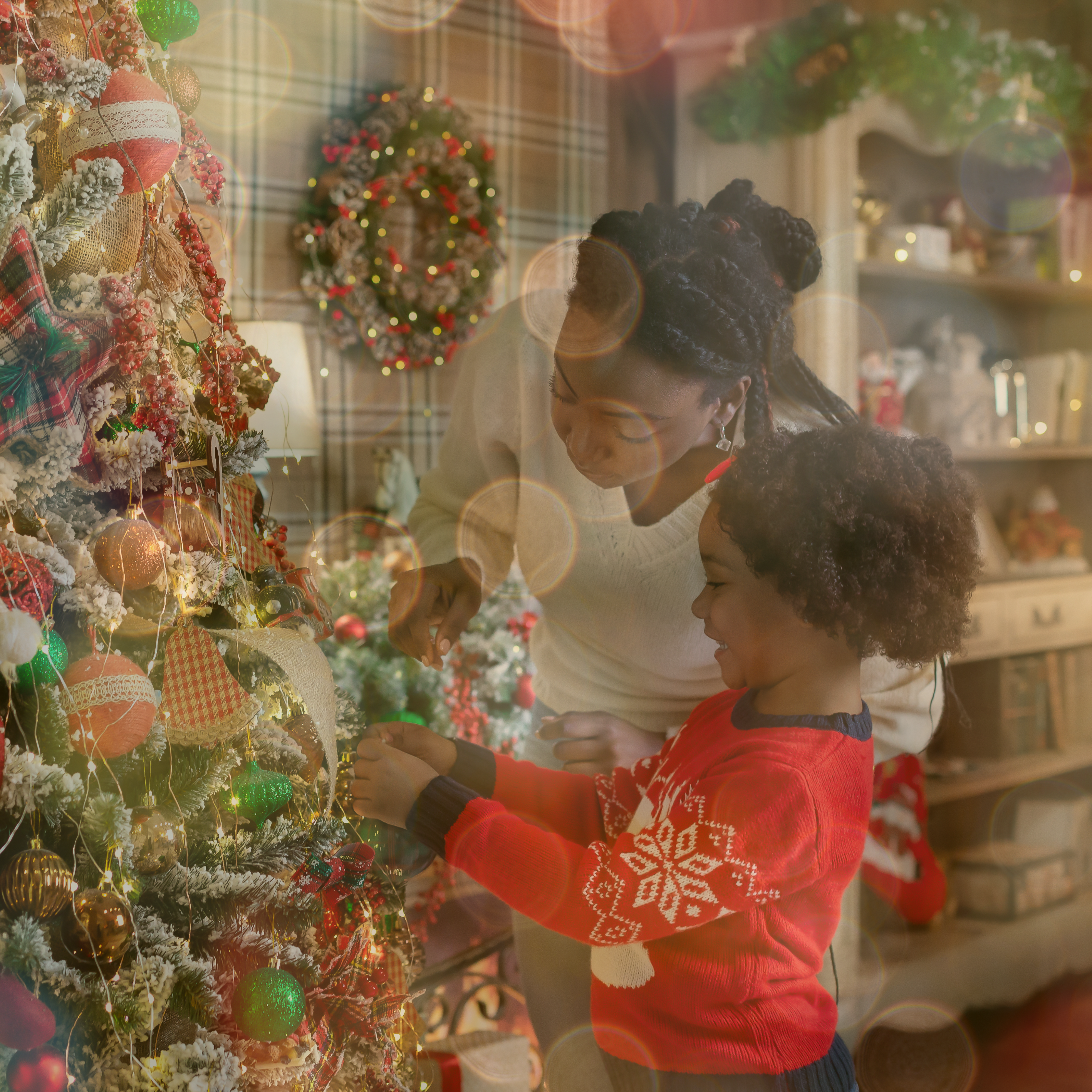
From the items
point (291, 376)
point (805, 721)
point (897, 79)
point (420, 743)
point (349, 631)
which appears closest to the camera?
point (805, 721)

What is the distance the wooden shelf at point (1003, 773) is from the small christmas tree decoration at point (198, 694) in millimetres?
2085

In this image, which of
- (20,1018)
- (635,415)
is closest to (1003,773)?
(635,415)

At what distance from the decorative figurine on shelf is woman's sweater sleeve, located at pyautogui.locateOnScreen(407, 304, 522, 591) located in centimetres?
198

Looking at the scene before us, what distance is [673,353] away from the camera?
826mm

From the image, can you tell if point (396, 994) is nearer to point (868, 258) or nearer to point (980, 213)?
point (868, 258)

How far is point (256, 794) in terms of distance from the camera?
2.41 feet

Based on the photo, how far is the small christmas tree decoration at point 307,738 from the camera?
782mm

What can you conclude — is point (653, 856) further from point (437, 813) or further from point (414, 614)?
point (414, 614)

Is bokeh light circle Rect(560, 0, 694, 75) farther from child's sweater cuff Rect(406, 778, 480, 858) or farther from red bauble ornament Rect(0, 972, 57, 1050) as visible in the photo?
red bauble ornament Rect(0, 972, 57, 1050)

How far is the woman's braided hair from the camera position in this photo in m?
0.82

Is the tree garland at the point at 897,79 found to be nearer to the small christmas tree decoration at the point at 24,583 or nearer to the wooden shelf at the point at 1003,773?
the wooden shelf at the point at 1003,773

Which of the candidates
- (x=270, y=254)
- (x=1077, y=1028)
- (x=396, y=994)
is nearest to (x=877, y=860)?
(x=1077, y=1028)

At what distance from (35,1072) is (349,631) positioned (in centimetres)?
131

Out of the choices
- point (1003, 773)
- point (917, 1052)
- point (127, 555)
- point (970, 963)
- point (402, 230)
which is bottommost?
point (917, 1052)
